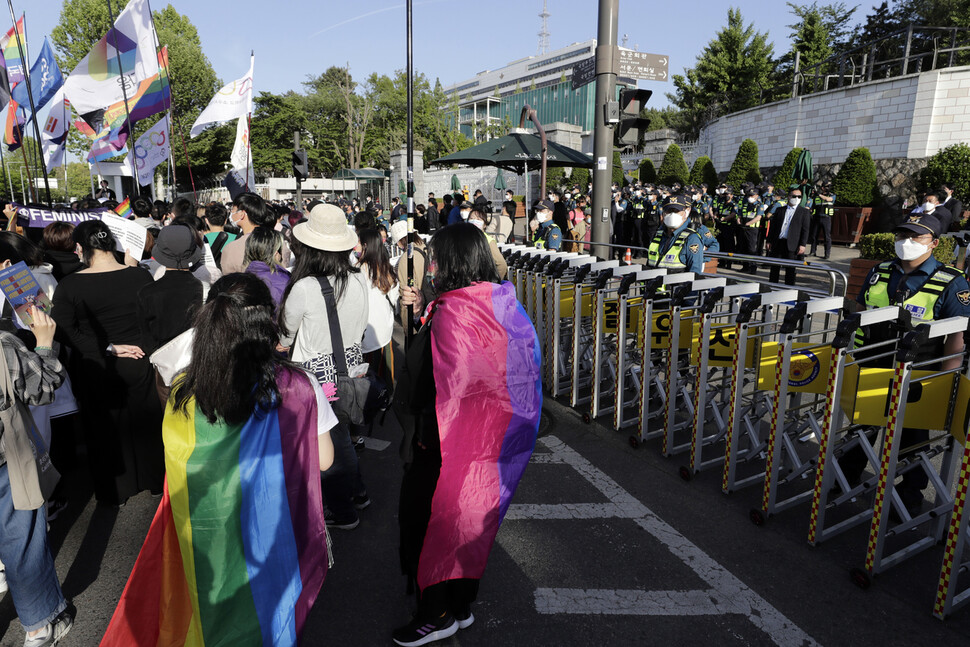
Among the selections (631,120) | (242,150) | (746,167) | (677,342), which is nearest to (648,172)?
(746,167)

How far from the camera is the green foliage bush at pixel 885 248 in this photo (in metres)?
8.11

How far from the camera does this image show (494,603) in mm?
3131

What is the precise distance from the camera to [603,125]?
305 inches

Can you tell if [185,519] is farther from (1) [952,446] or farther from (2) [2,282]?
(1) [952,446]

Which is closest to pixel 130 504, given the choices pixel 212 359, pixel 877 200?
pixel 212 359

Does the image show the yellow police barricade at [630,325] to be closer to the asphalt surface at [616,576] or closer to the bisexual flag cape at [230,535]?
the asphalt surface at [616,576]

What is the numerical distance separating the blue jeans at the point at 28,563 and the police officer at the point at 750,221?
14.5m

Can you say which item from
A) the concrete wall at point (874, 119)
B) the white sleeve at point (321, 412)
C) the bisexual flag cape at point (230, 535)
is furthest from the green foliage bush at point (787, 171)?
the bisexual flag cape at point (230, 535)

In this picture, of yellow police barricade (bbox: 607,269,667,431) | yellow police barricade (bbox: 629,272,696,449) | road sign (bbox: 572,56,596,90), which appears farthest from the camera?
road sign (bbox: 572,56,596,90)

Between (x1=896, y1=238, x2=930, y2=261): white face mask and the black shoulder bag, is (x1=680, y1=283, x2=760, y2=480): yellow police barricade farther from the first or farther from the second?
the black shoulder bag

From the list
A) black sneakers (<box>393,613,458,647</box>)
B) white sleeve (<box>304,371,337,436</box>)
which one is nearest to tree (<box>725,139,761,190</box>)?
black sneakers (<box>393,613,458,647</box>)

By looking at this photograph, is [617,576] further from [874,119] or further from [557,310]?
[874,119]

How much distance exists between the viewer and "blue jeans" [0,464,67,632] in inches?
103

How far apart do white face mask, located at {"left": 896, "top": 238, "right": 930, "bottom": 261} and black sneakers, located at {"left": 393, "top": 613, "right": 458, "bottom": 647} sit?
138 inches
